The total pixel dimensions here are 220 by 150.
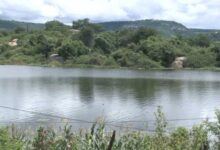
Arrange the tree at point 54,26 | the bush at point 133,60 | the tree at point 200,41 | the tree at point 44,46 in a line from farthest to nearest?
the tree at point 54,26 → the tree at point 200,41 → the tree at point 44,46 → the bush at point 133,60

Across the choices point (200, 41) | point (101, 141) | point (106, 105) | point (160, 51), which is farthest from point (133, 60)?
point (101, 141)

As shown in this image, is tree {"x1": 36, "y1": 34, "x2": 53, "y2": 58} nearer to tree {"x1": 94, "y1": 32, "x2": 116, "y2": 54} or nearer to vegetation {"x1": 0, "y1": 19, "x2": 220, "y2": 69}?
vegetation {"x1": 0, "y1": 19, "x2": 220, "y2": 69}

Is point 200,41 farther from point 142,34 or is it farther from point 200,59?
point 142,34

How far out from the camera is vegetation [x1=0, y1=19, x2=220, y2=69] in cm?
9594

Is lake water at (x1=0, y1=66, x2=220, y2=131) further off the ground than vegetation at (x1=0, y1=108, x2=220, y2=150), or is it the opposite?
vegetation at (x1=0, y1=108, x2=220, y2=150)

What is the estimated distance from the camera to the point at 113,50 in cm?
10475

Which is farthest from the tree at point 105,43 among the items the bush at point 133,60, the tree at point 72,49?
the bush at point 133,60

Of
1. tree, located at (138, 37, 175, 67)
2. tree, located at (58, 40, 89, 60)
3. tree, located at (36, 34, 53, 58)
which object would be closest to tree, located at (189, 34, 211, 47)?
tree, located at (138, 37, 175, 67)

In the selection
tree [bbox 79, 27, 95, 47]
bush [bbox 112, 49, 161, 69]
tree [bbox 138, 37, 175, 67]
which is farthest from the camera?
tree [bbox 79, 27, 95, 47]

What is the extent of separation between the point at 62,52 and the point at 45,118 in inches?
2939

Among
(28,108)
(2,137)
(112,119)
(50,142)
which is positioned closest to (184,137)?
(50,142)

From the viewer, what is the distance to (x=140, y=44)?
101 m

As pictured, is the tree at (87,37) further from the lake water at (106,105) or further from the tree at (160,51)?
the lake water at (106,105)

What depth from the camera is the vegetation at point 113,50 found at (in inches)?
3777
